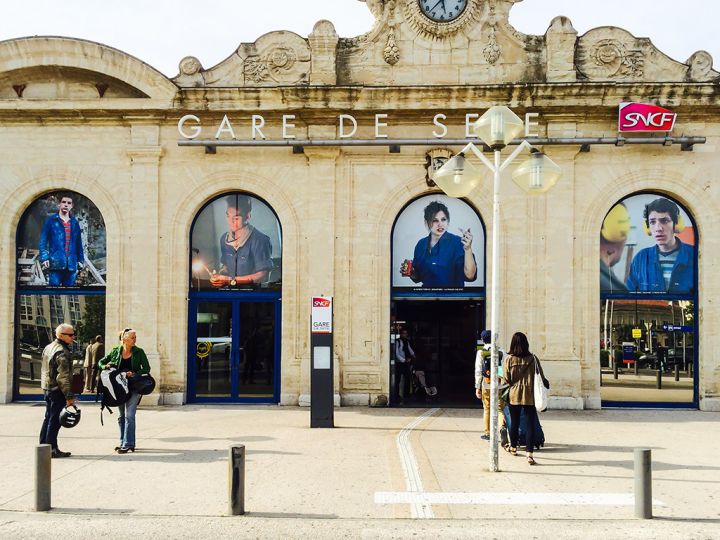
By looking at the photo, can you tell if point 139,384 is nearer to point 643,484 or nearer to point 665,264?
point 643,484

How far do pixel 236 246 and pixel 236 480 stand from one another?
9.17 meters

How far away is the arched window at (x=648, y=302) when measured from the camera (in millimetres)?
15055

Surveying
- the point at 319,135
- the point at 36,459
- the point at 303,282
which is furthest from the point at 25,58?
the point at 36,459

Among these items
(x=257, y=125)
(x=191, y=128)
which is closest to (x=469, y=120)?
(x=257, y=125)

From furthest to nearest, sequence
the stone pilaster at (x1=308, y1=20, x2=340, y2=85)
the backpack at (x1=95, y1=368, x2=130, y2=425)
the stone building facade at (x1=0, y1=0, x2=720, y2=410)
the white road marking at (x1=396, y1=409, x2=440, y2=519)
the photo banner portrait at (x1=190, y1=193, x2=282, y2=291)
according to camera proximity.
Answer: the photo banner portrait at (x1=190, y1=193, x2=282, y2=291) → the stone pilaster at (x1=308, y1=20, x2=340, y2=85) → the stone building facade at (x1=0, y1=0, x2=720, y2=410) → the backpack at (x1=95, y1=368, x2=130, y2=425) → the white road marking at (x1=396, y1=409, x2=440, y2=519)

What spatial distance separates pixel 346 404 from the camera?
15.0 meters

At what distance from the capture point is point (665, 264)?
49.9ft

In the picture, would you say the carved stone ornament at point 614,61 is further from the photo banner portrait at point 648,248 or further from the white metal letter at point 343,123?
the white metal letter at point 343,123

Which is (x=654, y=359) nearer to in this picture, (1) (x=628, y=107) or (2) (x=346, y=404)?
(1) (x=628, y=107)

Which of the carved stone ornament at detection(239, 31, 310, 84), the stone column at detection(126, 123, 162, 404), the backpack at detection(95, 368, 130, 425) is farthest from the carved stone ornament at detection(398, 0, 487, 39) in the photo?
the backpack at detection(95, 368, 130, 425)

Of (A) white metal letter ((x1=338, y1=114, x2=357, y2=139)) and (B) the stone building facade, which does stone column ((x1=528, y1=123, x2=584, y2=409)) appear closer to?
(B) the stone building facade

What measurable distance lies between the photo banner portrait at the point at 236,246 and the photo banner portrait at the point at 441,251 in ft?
9.11

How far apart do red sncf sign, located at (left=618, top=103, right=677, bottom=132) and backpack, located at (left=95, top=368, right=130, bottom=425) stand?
1107cm

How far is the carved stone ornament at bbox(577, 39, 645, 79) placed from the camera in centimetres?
1513
